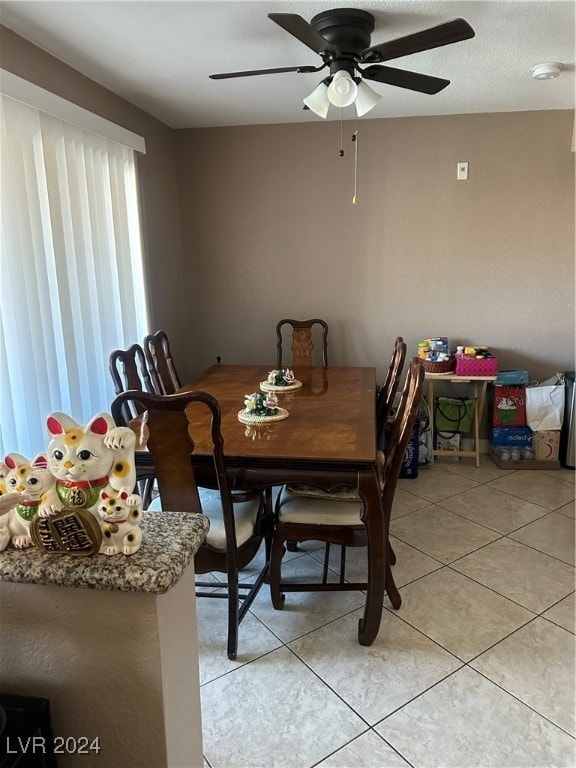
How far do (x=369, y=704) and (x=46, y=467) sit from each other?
4.59 feet

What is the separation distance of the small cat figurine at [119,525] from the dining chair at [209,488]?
0.75 metres

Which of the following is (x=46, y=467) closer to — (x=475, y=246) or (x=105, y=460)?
(x=105, y=460)

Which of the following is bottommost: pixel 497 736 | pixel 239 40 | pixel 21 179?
pixel 497 736

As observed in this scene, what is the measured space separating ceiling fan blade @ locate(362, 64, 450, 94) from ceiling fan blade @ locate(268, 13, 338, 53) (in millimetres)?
175

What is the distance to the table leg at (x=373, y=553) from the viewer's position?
5.97 ft

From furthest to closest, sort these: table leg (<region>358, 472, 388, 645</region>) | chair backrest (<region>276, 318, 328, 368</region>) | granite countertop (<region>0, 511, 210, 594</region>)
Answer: chair backrest (<region>276, 318, 328, 368</region>) < table leg (<region>358, 472, 388, 645</region>) < granite countertop (<region>0, 511, 210, 594</region>)

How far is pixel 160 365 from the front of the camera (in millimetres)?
3027


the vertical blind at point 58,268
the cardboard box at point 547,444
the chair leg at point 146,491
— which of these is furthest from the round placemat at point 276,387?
the cardboard box at point 547,444

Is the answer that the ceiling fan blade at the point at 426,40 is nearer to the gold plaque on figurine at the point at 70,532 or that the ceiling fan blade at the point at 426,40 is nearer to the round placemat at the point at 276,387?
the round placemat at the point at 276,387

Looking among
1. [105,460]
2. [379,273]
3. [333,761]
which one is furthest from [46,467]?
[379,273]

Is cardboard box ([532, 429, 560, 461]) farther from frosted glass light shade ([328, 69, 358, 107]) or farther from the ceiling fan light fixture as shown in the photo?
frosted glass light shade ([328, 69, 358, 107])

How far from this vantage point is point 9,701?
2.78ft

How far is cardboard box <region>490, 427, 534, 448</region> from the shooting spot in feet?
12.2

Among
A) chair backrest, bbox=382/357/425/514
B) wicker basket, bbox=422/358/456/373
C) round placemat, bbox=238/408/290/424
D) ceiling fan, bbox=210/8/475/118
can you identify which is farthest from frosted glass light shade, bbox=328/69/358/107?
wicker basket, bbox=422/358/456/373
